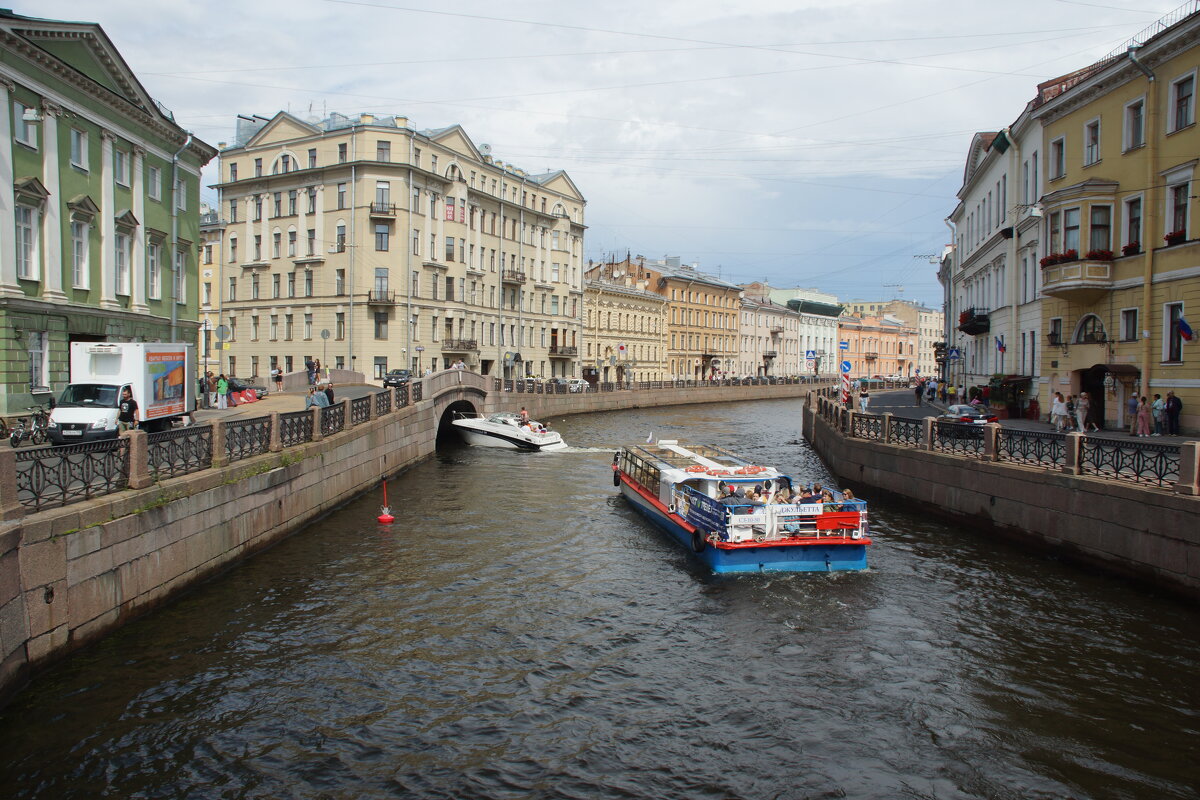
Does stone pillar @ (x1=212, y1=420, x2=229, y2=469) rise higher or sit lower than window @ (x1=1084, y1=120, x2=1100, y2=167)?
lower

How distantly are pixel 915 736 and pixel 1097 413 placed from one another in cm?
2192

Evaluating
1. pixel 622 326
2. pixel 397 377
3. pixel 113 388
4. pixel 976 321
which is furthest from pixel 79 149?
pixel 622 326

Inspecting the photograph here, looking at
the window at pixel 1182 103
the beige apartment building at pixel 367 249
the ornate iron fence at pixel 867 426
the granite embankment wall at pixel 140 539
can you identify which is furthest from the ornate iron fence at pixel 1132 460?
the beige apartment building at pixel 367 249

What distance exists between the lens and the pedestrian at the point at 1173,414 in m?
21.8

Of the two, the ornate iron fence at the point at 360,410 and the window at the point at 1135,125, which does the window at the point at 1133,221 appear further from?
the ornate iron fence at the point at 360,410

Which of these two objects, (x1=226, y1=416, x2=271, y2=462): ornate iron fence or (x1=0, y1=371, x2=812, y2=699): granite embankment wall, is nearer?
(x1=0, y1=371, x2=812, y2=699): granite embankment wall

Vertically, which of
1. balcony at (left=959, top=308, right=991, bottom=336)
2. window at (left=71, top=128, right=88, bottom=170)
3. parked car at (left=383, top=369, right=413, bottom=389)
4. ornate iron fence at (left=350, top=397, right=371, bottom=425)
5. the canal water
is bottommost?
the canal water

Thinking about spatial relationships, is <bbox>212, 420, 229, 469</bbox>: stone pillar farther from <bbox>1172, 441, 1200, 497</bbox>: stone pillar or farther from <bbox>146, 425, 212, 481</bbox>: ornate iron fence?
<bbox>1172, 441, 1200, 497</bbox>: stone pillar

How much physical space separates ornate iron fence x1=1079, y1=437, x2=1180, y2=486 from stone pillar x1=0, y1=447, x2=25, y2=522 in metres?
16.3

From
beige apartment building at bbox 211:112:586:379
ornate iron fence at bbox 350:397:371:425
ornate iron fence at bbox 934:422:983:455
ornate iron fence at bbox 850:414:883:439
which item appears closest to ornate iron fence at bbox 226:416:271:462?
ornate iron fence at bbox 350:397:371:425

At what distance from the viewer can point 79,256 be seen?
1004 inches

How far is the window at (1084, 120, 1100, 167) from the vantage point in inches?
1009

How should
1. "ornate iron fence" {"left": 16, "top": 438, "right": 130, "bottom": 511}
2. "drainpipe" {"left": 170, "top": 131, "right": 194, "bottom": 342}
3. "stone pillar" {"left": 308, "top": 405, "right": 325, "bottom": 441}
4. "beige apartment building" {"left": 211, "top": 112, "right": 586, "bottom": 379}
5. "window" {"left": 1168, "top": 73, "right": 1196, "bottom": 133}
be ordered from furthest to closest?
"beige apartment building" {"left": 211, "top": 112, "right": 586, "bottom": 379}
"drainpipe" {"left": 170, "top": 131, "right": 194, "bottom": 342}
"window" {"left": 1168, "top": 73, "right": 1196, "bottom": 133}
"stone pillar" {"left": 308, "top": 405, "right": 325, "bottom": 441}
"ornate iron fence" {"left": 16, "top": 438, "right": 130, "bottom": 511}

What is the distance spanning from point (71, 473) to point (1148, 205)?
25728mm
